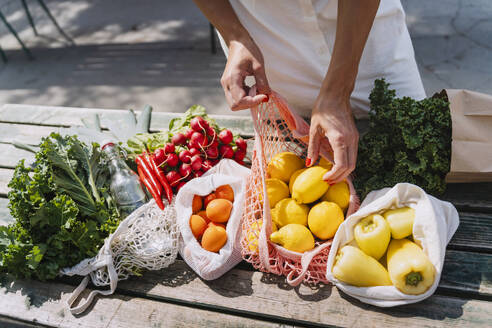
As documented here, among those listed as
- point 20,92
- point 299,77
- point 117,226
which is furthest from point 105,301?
point 20,92

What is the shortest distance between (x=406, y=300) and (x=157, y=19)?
453 centimetres

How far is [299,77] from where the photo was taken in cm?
180

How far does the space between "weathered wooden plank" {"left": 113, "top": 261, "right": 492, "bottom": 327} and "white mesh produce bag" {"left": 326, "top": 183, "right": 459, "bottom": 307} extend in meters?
0.06

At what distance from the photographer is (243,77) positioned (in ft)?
4.58

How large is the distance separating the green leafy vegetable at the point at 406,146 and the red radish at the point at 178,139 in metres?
0.80

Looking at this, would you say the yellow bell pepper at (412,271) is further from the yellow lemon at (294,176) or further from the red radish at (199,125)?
the red radish at (199,125)

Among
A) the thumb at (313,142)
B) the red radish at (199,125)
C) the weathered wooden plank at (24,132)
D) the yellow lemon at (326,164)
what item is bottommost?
the weathered wooden plank at (24,132)

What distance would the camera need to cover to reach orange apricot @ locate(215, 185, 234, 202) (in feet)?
4.87

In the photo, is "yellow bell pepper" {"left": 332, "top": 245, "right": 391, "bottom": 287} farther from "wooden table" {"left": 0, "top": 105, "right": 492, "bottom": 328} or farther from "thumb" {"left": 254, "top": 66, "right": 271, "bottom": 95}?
"thumb" {"left": 254, "top": 66, "right": 271, "bottom": 95}

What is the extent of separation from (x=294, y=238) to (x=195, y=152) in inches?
25.8

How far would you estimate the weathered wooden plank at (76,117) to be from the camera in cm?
208

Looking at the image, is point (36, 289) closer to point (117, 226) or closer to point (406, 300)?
point (117, 226)

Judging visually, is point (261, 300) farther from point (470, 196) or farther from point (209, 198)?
point (470, 196)

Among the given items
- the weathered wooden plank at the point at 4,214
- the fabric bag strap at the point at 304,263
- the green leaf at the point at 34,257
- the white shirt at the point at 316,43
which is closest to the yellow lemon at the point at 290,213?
the fabric bag strap at the point at 304,263
